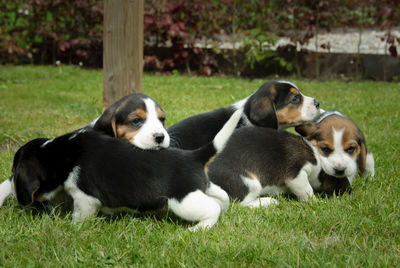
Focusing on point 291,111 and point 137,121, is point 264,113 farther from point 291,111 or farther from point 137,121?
point 137,121

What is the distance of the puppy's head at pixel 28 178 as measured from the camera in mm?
3248

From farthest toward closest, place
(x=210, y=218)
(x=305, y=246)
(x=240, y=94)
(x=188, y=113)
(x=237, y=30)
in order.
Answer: (x=237, y=30)
(x=240, y=94)
(x=188, y=113)
(x=210, y=218)
(x=305, y=246)

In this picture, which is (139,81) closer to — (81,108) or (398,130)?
(81,108)

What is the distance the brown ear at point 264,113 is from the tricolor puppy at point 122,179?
1.29 meters

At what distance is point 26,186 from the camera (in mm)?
3250

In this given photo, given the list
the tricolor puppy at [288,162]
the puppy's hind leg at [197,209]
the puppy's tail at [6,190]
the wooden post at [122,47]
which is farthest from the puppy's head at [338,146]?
the wooden post at [122,47]

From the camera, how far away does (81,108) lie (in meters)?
7.57

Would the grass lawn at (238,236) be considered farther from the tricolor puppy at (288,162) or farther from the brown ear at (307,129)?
the brown ear at (307,129)

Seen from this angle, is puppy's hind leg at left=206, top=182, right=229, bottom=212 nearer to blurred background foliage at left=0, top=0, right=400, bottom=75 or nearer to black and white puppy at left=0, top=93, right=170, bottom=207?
black and white puppy at left=0, top=93, right=170, bottom=207

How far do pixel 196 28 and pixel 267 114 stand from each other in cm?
804

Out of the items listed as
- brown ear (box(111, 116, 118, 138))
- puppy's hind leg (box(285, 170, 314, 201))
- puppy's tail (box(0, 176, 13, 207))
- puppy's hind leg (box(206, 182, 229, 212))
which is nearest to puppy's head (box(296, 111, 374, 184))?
puppy's hind leg (box(285, 170, 314, 201))

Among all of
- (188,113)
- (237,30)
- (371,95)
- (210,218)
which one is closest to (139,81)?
(188,113)

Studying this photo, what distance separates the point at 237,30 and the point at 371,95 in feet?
14.7

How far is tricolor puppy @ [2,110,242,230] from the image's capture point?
10.5 ft
